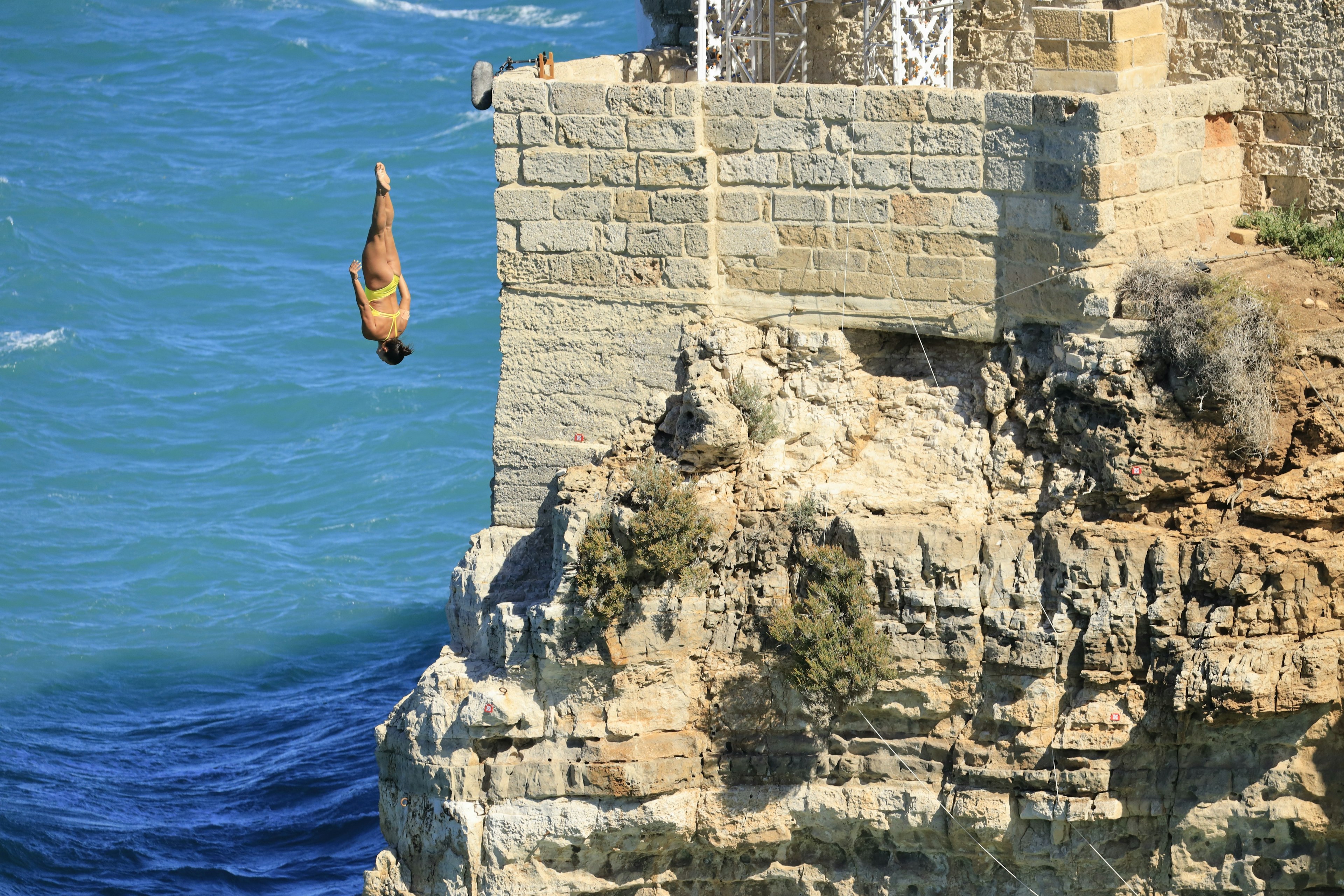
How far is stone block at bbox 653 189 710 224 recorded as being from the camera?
45.5 ft

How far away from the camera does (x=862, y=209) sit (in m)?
13.6

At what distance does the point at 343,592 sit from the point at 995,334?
14574 mm

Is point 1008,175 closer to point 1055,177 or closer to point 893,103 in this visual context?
point 1055,177

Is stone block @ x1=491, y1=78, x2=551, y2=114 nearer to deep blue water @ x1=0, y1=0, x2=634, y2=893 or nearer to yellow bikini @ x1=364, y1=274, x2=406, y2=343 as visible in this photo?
yellow bikini @ x1=364, y1=274, x2=406, y2=343

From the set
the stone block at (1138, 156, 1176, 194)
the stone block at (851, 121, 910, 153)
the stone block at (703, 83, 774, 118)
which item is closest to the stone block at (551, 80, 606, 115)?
the stone block at (703, 83, 774, 118)

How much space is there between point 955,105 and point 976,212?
0.79 meters

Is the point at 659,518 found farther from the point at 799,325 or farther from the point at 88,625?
the point at 88,625

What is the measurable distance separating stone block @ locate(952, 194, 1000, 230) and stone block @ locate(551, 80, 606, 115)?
279 centimetres

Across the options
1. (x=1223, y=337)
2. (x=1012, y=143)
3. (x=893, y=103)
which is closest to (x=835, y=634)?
(x=1223, y=337)

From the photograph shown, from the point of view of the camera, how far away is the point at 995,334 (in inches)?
537

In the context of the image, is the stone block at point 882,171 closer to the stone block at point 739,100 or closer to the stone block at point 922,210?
the stone block at point 922,210

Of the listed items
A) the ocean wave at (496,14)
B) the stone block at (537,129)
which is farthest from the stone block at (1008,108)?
the ocean wave at (496,14)

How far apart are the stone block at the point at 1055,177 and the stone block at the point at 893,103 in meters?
0.92

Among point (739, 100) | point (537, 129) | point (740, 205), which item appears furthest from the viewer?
point (537, 129)
